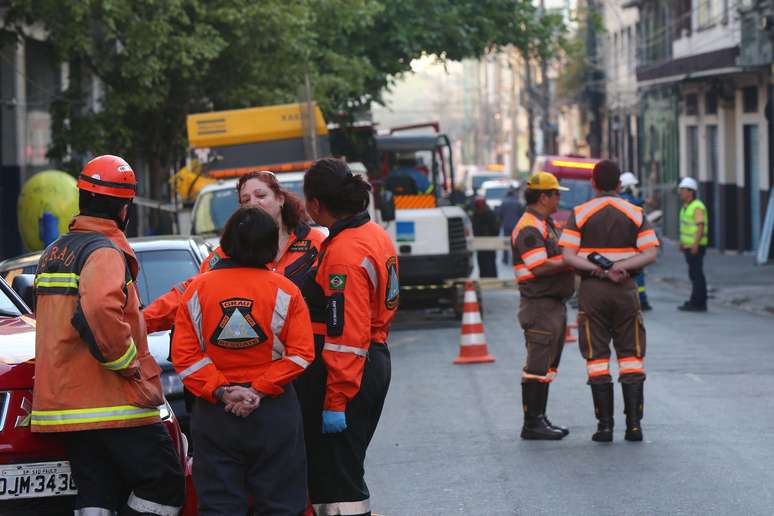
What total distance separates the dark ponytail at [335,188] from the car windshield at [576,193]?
24775 mm

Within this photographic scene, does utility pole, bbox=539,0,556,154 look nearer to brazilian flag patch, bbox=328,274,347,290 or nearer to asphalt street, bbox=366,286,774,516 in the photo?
asphalt street, bbox=366,286,774,516

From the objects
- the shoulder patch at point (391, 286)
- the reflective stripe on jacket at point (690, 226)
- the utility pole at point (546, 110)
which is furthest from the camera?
the utility pole at point (546, 110)

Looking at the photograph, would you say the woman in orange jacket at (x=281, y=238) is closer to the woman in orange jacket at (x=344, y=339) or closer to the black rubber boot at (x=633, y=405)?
the woman in orange jacket at (x=344, y=339)

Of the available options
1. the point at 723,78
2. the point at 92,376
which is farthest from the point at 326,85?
the point at 92,376

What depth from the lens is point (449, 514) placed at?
8.16 metres

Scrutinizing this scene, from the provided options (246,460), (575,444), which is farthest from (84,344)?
(575,444)

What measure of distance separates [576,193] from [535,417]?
2141 cm

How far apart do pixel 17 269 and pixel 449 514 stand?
3857 mm

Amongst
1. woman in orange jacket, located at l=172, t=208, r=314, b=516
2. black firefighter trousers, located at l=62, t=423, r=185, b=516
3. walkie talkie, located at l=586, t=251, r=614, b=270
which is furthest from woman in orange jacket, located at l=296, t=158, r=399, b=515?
walkie talkie, located at l=586, t=251, r=614, b=270

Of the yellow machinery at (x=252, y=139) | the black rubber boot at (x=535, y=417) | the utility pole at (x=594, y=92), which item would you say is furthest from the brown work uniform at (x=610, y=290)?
the utility pole at (x=594, y=92)

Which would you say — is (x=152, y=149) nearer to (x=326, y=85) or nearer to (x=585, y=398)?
(x=326, y=85)

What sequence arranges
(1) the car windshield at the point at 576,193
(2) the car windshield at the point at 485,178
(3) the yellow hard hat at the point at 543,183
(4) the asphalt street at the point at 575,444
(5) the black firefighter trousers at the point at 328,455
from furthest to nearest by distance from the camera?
(2) the car windshield at the point at 485,178 < (1) the car windshield at the point at 576,193 < (3) the yellow hard hat at the point at 543,183 < (4) the asphalt street at the point at 575,444 < (5) the black firefighter trousers at the point at 328,455

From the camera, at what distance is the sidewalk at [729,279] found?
2355 centimetres

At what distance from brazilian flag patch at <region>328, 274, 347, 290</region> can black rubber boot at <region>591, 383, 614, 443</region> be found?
4.28 metres
